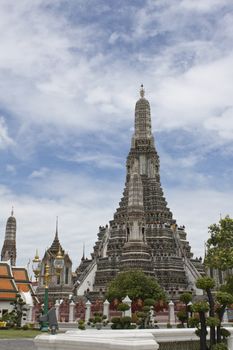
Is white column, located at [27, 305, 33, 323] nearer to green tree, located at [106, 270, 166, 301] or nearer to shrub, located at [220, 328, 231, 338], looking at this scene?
green tree, located at [106, 270, 166, 301]

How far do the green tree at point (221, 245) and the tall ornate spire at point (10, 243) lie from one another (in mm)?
69689

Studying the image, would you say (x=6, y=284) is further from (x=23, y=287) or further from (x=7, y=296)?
(x=23, y=287)

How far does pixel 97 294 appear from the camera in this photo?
75.0m

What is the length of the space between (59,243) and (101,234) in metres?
9.12

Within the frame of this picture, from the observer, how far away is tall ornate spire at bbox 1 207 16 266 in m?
98.8

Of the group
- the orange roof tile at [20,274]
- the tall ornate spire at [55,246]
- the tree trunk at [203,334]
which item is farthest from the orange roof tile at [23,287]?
the tree trunk at [203,334]

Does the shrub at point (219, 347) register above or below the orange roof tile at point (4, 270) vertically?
below

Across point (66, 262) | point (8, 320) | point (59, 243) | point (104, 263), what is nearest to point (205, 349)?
point (8, 320)

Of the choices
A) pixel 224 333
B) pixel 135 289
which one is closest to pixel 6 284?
pixel 135 289

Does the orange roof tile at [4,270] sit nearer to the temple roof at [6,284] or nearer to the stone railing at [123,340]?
the temple roof at [6,284]

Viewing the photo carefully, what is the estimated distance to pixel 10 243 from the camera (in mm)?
99938

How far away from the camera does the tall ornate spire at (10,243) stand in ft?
324

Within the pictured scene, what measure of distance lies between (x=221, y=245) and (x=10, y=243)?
236 feet

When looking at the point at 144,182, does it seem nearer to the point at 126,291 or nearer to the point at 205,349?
the point at 126,291
